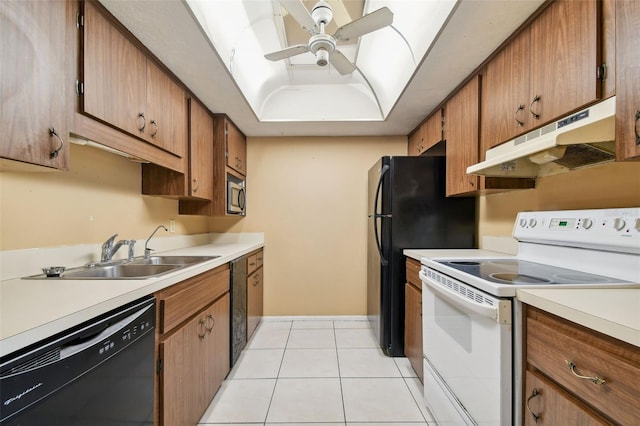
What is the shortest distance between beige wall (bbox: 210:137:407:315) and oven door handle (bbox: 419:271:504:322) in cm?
161

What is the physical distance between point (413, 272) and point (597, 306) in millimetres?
1242

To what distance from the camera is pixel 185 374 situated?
1317mm

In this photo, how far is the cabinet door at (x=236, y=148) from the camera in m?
2.61

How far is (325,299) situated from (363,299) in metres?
0.44

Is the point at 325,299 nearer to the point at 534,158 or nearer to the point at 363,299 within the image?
the point at 363,299

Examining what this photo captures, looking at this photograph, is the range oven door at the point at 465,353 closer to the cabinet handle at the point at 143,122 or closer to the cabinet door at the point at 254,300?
the cabinet door at the point at 254,300

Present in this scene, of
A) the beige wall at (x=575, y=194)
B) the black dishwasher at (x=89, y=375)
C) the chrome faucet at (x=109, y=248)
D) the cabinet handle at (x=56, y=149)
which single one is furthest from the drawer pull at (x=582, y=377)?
the chrome faucet at (x=109, y=248)

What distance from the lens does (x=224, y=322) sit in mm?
1858

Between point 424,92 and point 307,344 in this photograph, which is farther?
point 307,344

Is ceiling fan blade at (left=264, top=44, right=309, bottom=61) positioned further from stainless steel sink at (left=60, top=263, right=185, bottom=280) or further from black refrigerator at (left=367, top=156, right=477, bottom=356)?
stainless steel sink at (left=60, top=263, right=185, bottom=280)

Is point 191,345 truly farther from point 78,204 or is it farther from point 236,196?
point 236,196

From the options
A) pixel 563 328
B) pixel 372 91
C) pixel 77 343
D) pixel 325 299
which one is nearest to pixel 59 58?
pixel 77 343

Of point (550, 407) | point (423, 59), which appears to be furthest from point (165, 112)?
point (550, 407)

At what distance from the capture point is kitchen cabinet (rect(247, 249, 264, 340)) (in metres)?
2.50
